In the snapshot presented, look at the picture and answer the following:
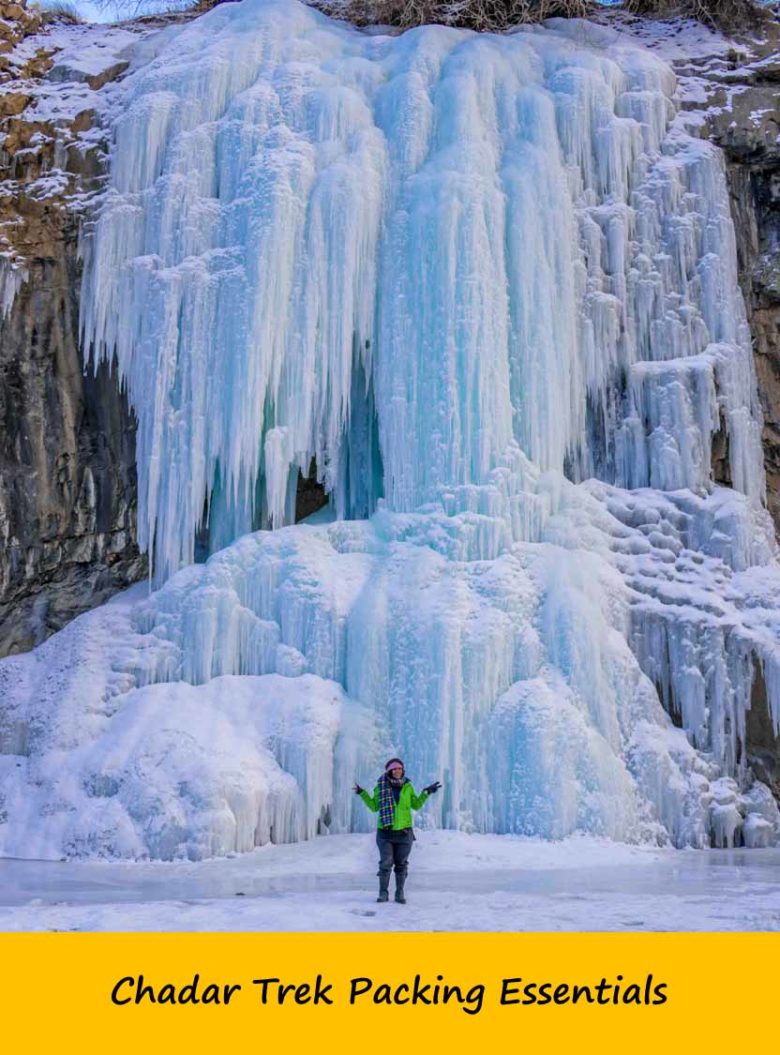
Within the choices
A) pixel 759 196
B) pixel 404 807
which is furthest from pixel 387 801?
pixel 759 196

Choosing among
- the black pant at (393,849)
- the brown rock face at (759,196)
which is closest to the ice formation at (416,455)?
the brown rock face at (759,196)

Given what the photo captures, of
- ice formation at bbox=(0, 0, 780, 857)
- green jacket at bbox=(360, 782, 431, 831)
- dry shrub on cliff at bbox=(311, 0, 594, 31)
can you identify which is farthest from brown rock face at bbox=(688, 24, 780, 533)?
green jacket at bbox=(360, 782, 431, 831)

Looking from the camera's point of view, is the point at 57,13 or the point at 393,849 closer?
the point at 393,849

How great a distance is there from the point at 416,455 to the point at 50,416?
461cm

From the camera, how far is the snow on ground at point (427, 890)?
6039mm

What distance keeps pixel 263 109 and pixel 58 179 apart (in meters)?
2.47

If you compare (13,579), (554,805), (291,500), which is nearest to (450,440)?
(291,500)

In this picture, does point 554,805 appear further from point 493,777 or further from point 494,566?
point 494,566

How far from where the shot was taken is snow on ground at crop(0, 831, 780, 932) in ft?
19.8

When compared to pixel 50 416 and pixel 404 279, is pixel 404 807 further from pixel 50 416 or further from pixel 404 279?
pixel 50 416

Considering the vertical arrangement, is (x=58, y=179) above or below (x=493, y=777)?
above

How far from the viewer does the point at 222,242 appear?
43.5 ft

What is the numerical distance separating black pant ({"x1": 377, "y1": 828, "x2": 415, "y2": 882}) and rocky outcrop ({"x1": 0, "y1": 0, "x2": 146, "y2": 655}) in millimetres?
7693

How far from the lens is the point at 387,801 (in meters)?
7.31
